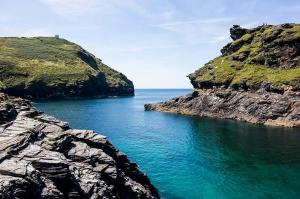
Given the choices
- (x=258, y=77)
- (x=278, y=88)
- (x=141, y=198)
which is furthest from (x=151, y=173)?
(x=258, y=77)

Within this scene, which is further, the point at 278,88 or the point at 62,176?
the point at 278,88

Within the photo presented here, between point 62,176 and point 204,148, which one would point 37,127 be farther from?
point 204,148

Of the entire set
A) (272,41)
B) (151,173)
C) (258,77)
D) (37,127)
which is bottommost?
(151,173)

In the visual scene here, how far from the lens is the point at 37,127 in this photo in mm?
45406

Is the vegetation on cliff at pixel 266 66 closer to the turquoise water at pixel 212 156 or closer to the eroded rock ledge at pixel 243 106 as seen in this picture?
the eroded rock ledge at pixel 243 106

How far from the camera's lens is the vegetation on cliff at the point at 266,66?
154750mm

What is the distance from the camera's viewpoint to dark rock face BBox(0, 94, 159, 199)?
33.8 metres

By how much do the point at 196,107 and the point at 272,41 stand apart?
5433cm

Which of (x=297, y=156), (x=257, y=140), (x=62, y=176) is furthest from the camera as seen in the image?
(x=257, y=140)

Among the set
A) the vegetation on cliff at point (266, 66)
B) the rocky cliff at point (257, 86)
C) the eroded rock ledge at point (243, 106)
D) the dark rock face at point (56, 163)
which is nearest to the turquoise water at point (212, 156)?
the eroded rock ledge at point (243, 106)

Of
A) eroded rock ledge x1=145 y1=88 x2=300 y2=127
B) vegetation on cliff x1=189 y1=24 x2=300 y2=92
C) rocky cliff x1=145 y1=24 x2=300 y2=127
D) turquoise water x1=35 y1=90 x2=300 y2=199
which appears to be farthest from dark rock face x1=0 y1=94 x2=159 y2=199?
vegetation on cliff x1=189 y1=24 x2=300 y2=92

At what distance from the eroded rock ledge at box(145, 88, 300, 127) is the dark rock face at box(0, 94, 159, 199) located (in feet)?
312

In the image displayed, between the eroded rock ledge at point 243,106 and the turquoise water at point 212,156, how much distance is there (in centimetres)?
932

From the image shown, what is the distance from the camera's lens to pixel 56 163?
37781 mm
